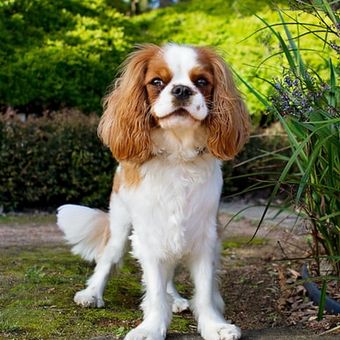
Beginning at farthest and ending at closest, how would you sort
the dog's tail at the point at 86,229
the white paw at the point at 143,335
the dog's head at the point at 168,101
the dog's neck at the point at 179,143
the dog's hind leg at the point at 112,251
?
1. the dog's tail at the point at 86,229
2. the dog's hind leg at the point at 112,251
3. the dog's neck at the point at 179,143
4. the dog's head at the point at 168,101
5. the white paw at the point at 143,335

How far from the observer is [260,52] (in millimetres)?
9547

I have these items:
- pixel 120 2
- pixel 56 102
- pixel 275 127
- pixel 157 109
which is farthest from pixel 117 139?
pixel 120 2

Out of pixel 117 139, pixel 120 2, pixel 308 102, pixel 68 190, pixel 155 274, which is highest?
pixel 120 2

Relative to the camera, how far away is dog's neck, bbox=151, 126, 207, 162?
332cm

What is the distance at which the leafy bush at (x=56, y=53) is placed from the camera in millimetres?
9156

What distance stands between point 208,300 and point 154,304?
269mm

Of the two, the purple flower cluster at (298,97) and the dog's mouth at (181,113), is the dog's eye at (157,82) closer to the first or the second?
the dog's mouth at (181,113)

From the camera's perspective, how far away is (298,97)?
11.4 ft

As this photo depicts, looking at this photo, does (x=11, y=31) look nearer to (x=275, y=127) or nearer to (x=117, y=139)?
(x=275, y=127)

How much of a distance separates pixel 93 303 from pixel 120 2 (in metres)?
10.5

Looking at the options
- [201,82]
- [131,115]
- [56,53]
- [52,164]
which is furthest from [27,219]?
[201,82]

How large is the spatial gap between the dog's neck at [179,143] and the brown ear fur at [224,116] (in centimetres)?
5

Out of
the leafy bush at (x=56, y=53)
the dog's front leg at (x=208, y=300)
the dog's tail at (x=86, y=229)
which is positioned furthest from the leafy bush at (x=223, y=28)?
the dog's front leg at (x=208, y=300)

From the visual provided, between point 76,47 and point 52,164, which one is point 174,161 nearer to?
point 52,164
